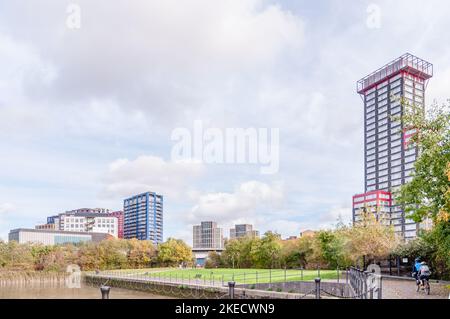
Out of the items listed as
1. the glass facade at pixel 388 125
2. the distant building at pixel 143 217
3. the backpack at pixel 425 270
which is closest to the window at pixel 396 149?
the glass facade at pixel 388 125

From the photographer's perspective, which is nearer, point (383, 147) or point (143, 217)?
point (143, 217)

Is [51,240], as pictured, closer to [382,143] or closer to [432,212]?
[382,143]

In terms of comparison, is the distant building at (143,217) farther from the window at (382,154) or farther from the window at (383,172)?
the window at (382,154)

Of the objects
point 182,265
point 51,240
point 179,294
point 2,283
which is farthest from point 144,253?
point 51,240

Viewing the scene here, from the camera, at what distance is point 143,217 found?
11006cm

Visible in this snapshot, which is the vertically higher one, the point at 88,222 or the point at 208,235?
the point at 88,222

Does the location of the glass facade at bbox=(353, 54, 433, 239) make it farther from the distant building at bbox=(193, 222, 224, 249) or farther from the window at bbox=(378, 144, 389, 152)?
the distant building at bbox=(193, 222, 224, 249)

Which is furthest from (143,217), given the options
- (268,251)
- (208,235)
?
(268,251)

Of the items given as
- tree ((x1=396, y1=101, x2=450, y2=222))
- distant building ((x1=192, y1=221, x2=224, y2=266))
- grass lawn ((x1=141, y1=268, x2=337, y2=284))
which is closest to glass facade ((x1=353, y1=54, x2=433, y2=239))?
distant building ((x1=192, y1=221, x2=224, y2=266))

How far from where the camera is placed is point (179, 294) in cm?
3328

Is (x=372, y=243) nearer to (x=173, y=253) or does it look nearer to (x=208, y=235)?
(x=173, y=253)

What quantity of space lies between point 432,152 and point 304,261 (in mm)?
34696

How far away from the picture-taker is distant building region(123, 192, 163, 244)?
95.1 metres

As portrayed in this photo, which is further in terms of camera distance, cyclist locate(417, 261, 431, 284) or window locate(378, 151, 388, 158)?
window locate(378, 151, 388, 158)
